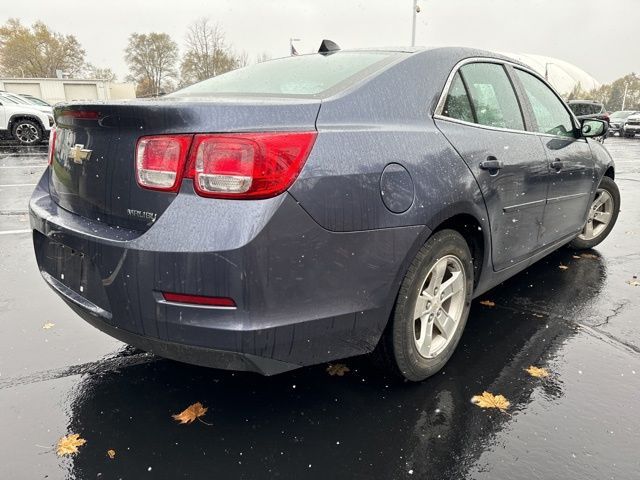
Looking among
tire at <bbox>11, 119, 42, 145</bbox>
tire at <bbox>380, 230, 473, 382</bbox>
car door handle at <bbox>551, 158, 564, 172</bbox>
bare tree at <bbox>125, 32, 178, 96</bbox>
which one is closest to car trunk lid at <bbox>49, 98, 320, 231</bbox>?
tire at <bbox>380, 230, 473, 382</bbox>

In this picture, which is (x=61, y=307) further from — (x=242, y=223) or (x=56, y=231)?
Result: (x=242, y=223)

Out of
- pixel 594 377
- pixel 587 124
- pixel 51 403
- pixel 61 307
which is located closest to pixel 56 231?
pixel 51 403

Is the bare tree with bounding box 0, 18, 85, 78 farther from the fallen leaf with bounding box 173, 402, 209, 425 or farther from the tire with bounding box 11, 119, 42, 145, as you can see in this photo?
the fallen leaf with bounding box 173, 402, 209, 425

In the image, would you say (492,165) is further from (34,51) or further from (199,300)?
(34,51)

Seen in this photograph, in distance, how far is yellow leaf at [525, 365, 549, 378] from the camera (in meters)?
2.65

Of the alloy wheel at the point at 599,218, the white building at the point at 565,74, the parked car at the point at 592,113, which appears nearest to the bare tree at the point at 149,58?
the parked car at the point at 592,113

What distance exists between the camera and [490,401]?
2400mm

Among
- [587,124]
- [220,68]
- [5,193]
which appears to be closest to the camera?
[587,124]

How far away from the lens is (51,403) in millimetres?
2350

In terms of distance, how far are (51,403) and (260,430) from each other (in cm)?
103

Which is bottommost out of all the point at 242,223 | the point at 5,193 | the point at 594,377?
the point at 594,377

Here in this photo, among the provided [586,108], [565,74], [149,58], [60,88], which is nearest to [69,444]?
[586,108]

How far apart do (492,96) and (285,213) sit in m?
1.84

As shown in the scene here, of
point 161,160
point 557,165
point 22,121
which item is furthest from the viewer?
point 22,121
